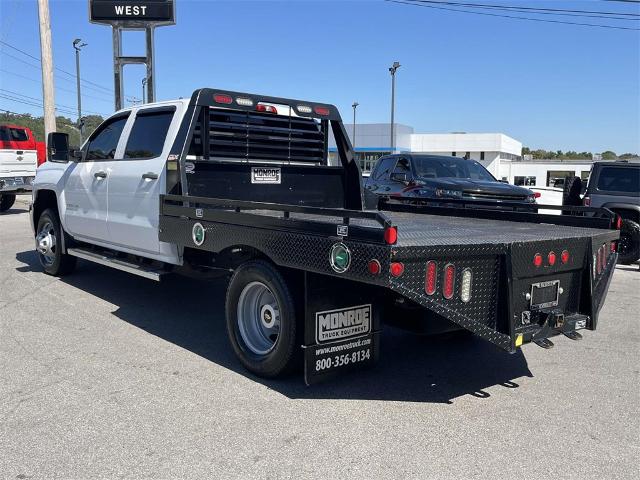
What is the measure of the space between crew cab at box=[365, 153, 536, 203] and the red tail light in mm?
6456

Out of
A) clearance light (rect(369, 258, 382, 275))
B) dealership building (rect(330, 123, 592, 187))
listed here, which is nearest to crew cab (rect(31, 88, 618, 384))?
clearance light (rect(369, 258, 382, 275))

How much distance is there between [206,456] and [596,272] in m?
3.29

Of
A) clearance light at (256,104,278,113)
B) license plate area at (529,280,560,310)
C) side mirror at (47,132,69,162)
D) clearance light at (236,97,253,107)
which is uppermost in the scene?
clearance light at (236,97,253,107)

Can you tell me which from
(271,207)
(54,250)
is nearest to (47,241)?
(54,250)

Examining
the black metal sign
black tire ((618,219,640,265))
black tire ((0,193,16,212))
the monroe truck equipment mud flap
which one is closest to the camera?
the monroe truck equipment mud flap

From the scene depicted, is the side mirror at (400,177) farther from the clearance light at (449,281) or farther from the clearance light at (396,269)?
the clearance light at (396,269)

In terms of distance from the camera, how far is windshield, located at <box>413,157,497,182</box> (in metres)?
11.2

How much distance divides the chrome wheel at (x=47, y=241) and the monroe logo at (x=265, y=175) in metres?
3.60

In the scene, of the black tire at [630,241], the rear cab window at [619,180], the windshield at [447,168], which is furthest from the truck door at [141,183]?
the rear cab window at [619,180]

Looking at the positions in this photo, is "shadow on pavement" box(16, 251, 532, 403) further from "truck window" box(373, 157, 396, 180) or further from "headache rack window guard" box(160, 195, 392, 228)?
"truck window" box(373, 157, 396, 180)

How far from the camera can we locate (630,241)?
1043cm

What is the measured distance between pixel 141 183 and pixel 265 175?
1248 mm

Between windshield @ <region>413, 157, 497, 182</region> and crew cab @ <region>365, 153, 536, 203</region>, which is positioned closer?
crew cab @ <region>365, 153, 536, 203</region>

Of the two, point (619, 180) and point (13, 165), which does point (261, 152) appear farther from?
point (13, 165)
